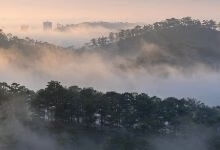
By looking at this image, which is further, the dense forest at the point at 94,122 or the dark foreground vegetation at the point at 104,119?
the dark foreground vegetation at the point at 104,119

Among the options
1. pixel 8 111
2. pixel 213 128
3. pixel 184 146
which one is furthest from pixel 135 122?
pixel 8 111

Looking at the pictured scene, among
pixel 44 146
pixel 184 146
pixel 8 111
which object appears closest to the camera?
pixel 44 146

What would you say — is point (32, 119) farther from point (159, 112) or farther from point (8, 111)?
point (159, 112)

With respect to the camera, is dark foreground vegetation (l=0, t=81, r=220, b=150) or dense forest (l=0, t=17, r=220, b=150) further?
dark foreground vegetation (l=0, t=81, r=220, b=150)

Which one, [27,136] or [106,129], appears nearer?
[27,136]

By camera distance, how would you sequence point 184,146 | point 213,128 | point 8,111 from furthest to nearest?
point 213,128
point 184,146
point 8,111

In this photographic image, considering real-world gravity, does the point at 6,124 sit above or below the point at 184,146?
above
